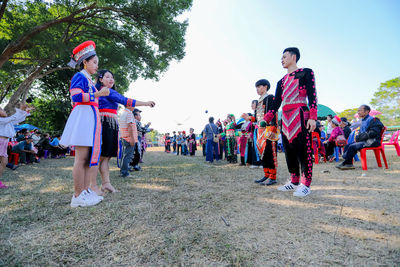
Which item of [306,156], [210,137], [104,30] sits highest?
[104,30]

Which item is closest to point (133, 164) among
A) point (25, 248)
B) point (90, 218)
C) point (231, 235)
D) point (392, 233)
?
point (90, 218)

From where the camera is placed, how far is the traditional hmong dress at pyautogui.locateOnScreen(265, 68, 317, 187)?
9.52 feet

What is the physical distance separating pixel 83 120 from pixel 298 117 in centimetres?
311

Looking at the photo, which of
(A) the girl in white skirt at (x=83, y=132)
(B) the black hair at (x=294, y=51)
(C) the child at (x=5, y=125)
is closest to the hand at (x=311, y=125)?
(B) the black hair at (x=294, y=51)

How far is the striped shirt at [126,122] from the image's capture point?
4.30 meters

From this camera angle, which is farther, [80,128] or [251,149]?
[251,149]

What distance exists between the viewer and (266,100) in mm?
3926

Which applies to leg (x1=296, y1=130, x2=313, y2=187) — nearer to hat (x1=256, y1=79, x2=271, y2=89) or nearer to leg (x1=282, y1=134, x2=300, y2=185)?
leg (x1=282, y1=134, x2=300, y2=185)

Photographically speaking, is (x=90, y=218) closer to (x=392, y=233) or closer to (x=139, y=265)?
(x=139, y=265)

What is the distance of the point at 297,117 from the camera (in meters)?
2.98

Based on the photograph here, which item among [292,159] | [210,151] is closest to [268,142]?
[292,159]

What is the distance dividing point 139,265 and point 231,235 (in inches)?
30.6

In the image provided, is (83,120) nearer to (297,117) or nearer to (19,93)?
(297,117)

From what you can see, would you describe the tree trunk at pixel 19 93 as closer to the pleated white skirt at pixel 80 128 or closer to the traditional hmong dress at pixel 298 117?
the pleated white skirt at pixel 80 128
